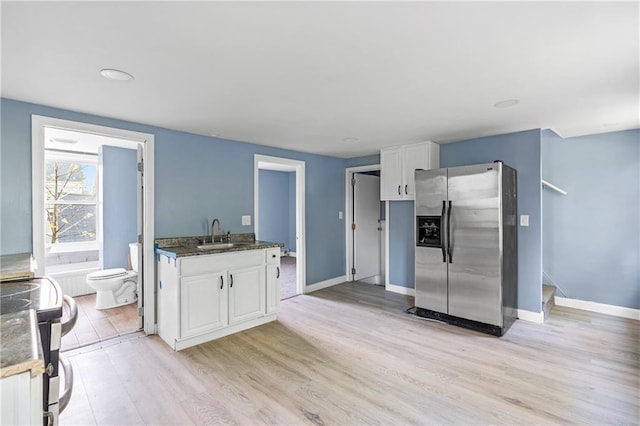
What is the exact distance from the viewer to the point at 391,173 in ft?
15.2

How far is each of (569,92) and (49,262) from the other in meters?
6.56

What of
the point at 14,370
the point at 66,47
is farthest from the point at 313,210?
the point at 14,370

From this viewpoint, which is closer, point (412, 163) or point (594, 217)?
point (594, 217)

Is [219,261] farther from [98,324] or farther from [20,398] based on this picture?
[20,398]

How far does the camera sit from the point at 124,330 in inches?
134

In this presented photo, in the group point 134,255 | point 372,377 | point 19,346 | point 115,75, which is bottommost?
point 372,377

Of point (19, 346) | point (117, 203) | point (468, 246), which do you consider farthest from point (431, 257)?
point (117, 203)

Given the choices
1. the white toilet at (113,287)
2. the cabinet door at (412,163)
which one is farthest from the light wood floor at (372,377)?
the cabinet door at (412,163)

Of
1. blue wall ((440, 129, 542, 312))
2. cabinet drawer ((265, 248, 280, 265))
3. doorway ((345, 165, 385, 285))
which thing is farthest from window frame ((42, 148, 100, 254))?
blue wall ((440, 129, 542, 312))

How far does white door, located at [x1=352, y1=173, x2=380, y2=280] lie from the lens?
5.70m

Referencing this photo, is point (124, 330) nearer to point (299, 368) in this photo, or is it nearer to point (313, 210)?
point (299, 368)

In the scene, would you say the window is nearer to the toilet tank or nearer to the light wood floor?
the toilet tank

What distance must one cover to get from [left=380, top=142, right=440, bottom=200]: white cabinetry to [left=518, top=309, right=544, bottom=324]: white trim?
6.29 ft

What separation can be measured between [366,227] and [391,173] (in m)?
1.50
